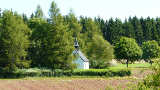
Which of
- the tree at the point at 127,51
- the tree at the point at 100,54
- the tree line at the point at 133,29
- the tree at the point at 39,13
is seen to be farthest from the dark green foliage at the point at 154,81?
the tree line at the point at 133,29

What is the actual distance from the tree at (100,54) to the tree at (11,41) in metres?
20.1

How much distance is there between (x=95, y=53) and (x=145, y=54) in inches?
832

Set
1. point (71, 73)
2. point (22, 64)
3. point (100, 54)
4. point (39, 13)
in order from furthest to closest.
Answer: point (39, 13)
point (100, 54)
point (22, 64)
point (71, 73)

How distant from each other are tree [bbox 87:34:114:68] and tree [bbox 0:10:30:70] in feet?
65.8

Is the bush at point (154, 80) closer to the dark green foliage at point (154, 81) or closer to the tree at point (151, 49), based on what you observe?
the dark green foliage at point (154, 81)

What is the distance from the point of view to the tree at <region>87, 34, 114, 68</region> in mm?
65250

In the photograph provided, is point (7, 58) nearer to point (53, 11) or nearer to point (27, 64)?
point (27, 64)

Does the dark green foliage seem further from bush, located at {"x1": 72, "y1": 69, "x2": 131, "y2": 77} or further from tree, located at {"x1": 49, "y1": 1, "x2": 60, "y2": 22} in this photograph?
tree, located at {"x1": 49, "y1": 1, "x2": 60, "y2": 22}

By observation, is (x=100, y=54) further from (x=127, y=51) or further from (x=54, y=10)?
(x=54, y=10)

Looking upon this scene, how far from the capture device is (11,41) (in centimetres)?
4794

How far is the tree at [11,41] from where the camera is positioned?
4750 cm

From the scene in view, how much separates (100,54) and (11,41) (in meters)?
23.5

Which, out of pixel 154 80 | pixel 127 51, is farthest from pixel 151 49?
pixel 154 80

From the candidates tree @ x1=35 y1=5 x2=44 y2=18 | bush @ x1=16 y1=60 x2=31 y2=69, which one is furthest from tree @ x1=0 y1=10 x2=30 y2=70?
tree @ x1=35 y1=5 x2=44 y2=18
